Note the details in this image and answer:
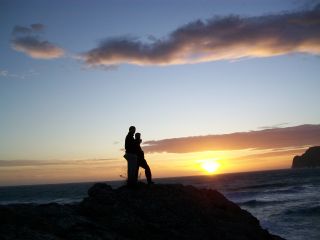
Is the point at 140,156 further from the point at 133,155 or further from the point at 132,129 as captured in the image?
the point at 132,129

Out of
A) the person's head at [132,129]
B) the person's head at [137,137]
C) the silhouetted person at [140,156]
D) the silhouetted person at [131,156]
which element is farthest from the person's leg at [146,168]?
the person's head at [132,129]

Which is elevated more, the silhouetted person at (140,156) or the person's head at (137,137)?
the person's head at (137,137)

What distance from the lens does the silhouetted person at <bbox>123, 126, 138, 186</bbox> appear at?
13.4 meters

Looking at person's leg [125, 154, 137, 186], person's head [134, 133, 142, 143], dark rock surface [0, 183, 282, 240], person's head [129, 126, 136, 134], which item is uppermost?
person's head [129, 126, 136, 134]

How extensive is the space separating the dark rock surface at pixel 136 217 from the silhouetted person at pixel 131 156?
37 centimetres

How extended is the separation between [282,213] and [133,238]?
105 feet

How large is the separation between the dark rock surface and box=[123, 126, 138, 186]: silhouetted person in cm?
37

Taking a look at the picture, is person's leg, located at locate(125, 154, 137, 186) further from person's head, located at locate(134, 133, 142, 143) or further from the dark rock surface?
person's head, located at locate(134, 133, 142, 143)

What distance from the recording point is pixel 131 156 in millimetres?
13531

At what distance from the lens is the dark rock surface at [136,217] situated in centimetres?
897

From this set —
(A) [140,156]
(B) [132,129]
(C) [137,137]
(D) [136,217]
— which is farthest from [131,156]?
(D) [136,217]

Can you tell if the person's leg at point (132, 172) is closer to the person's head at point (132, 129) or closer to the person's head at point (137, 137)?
the person's head at point (137, 137)

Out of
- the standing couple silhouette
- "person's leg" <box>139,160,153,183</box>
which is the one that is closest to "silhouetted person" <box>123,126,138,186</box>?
the standing couple silhouette

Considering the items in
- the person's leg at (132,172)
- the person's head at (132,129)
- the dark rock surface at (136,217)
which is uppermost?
the person's head at (132,129)
